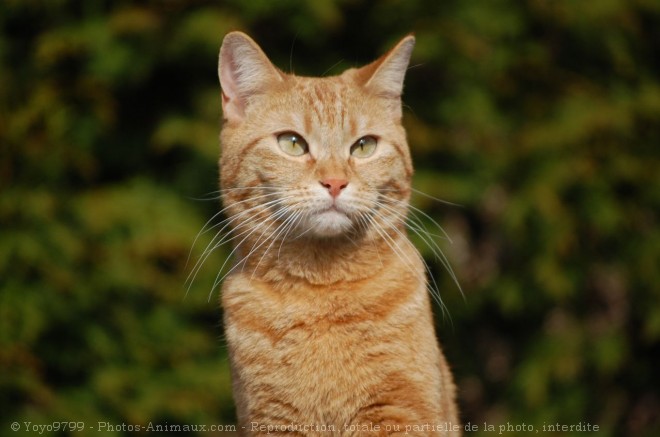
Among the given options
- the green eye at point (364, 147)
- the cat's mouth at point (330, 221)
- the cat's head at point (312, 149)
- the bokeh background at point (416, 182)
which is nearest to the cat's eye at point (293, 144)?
the cat's head at point (312, 149)

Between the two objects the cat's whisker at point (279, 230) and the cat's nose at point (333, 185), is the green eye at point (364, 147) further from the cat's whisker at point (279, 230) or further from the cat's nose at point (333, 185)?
the cat's whisker at point (279, 230)

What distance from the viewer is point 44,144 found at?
564 cm

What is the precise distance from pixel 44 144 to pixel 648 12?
4.13m

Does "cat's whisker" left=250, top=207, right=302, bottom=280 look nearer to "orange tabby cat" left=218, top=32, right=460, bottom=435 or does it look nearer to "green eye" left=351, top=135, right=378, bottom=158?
"orange tabby cat" left=218, top=32, right=460, bottom=435

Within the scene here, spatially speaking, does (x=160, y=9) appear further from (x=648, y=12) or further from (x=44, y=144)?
(x=648, y=12)

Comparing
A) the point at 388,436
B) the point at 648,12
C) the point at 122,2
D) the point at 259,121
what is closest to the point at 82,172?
the point at 122,2

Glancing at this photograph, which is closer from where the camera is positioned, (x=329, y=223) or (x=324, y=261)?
(x=329, y=223)

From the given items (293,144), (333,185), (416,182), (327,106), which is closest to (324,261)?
(333,185)

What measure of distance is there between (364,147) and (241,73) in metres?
0.56

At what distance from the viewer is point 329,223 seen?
3275mm

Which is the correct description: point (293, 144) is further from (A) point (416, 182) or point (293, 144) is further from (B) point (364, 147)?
(A) point (416, 182)

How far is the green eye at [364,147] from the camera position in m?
3.48

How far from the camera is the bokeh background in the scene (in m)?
5.61

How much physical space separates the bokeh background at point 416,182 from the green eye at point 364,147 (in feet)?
7.25
